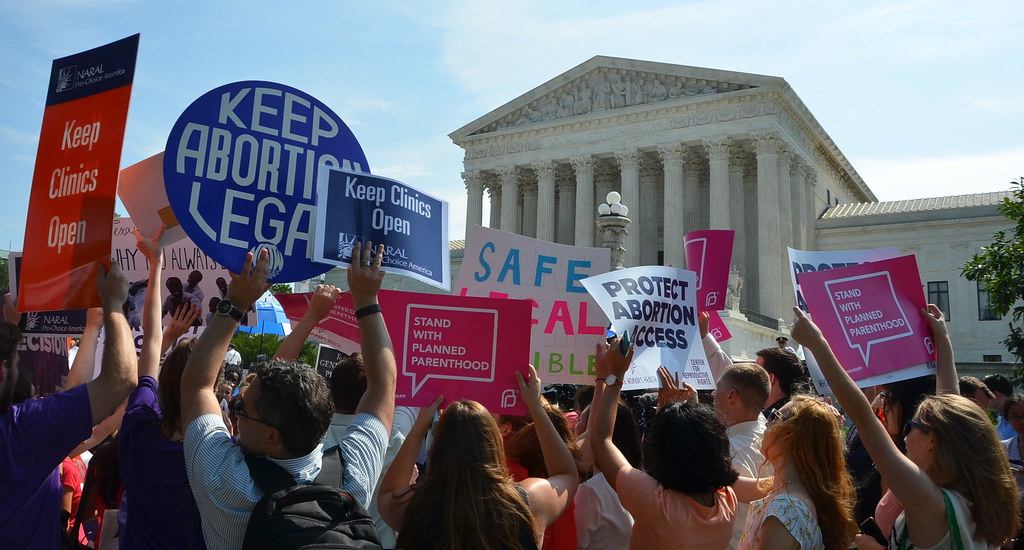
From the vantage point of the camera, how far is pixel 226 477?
8.83 ft

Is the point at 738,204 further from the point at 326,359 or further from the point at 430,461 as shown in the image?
the point at 430,461

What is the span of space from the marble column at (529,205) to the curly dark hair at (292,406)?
47764 mm

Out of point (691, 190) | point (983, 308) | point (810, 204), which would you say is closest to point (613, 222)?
point (691, 190)

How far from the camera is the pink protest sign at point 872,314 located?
505 cm

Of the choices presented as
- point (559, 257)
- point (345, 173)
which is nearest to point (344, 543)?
point (345, 173)

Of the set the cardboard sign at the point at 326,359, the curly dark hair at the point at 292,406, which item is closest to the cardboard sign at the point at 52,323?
the curly dark hair at the point at 292,406

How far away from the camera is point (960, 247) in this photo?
40.2 metres

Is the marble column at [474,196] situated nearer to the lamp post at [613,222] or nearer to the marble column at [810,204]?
the marble column at [810,204]

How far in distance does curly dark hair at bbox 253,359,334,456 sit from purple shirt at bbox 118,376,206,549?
0.61m

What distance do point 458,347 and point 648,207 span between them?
43507 millimetres

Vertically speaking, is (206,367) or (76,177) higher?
(76,177)

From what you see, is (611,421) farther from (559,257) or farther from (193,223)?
(559,257)

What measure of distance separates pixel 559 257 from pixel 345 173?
2.84 m

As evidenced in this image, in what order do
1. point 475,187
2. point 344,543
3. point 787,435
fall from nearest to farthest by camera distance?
point 344,543 → point 787,435 → point 475,187
